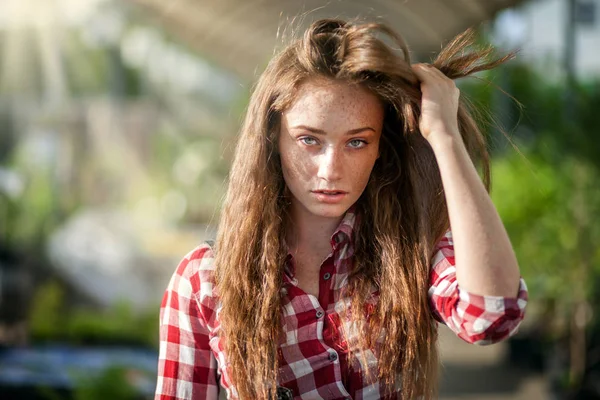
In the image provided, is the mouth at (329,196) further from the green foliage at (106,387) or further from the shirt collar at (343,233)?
the green foliage at (106,387)

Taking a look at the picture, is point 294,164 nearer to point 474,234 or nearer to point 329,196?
point 329,196

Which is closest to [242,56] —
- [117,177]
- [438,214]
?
[117,177]

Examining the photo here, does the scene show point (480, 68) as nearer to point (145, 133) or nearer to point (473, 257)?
point (473, 257)

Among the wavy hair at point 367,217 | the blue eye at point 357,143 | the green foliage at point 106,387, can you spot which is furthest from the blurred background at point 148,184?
the blue eye at point 357,143

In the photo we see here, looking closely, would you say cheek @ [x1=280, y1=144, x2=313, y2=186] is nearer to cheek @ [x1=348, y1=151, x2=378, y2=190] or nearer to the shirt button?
cheek @ [x1=348, y1=151, x2=378, y2=190]

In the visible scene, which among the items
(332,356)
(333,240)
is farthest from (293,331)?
(333,240)

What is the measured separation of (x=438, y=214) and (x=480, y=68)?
0.28 meters

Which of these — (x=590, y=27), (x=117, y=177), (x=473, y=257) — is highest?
(x=590, y=27)

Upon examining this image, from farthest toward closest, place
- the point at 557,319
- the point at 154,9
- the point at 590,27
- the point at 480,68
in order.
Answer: the point at 590,27
the point at 154,9
the point at 557,319
the point at 480,68

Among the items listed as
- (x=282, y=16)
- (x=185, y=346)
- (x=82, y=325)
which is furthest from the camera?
(x=282, y=16)

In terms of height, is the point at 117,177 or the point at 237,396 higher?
the point at 117,177

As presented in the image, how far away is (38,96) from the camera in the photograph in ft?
31.9

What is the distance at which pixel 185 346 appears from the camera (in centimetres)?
164

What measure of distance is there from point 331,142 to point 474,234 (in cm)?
31
